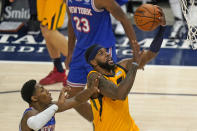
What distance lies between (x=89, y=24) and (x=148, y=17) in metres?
0.61

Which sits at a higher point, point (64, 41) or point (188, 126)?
point (64, 41)

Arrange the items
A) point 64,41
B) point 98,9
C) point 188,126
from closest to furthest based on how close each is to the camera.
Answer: point 98,9 → point 188,126 → point 64,41

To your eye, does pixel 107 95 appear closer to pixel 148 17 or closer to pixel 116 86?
pixel 116 86

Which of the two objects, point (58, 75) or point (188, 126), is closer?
point (188, 126)

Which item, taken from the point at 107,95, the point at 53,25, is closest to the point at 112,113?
the point at 107,95

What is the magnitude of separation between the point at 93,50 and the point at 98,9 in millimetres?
987

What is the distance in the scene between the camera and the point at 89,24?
16.2ft

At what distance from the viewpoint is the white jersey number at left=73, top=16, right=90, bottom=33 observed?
16.2ft

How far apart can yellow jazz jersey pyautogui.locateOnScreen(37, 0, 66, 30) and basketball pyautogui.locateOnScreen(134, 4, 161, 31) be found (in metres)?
2.10

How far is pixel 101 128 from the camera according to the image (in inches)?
159

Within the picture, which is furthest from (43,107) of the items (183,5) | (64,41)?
(64,41)

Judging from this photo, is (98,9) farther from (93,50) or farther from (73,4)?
(93,50)

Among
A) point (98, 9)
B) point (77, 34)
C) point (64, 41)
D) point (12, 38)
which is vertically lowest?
point (12, 38)

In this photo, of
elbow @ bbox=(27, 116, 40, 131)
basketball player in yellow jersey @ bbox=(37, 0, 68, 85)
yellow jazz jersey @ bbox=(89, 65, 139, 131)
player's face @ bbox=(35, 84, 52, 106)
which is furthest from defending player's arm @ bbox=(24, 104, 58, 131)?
basketball player in yellow jersey @ bbox=(37, 0, 68, 85)
